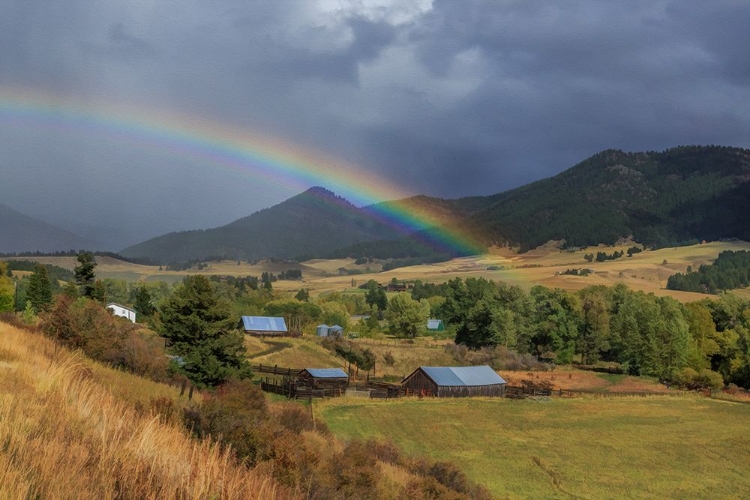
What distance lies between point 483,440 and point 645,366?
53832 millimetres

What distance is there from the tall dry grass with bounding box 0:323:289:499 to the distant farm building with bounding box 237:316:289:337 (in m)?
89.3

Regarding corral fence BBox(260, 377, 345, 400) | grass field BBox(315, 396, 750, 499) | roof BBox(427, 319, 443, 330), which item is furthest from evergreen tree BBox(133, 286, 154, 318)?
roof BBox(427, 319, 443, 330)

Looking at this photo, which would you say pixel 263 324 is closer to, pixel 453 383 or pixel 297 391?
pixel 453 383

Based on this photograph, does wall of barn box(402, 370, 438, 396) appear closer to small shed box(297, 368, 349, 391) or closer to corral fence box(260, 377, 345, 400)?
small shed box(297, 368, 349, 391)

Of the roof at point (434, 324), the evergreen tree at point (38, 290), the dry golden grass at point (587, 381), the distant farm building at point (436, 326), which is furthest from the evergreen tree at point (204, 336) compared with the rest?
the roof at point (434, 324)

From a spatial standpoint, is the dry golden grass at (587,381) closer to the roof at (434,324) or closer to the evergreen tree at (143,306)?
the roof at (434,324)

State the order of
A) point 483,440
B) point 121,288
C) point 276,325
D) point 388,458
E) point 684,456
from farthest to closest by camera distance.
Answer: point 121,288, point 276,325, point 483,440, point 684,456, point 388,458

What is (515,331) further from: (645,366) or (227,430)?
(227,430)

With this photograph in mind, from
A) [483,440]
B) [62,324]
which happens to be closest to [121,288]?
[483,440]

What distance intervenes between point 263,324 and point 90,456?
9478 cm

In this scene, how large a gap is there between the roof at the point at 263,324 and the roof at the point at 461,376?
121 ft

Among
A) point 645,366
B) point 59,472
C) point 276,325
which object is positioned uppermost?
point 59,472

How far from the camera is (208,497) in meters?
6.67

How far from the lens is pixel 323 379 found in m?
64.4
